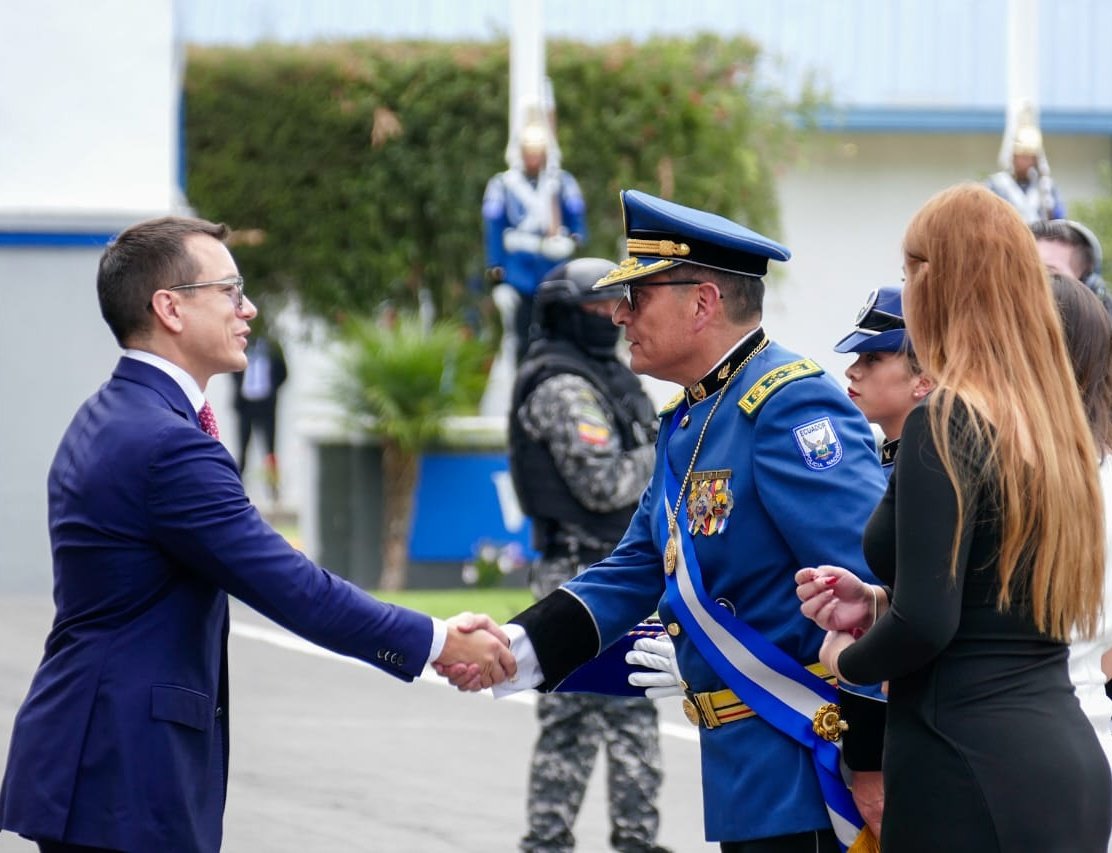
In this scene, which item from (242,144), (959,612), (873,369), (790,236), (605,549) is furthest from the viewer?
(790,236)

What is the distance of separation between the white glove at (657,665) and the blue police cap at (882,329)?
0.85m

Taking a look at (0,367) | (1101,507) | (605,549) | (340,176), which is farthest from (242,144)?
(1101,507)

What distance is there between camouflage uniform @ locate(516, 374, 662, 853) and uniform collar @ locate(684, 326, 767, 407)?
7.62ft

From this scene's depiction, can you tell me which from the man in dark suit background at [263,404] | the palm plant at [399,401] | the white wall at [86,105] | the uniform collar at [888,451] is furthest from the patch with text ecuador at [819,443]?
the man in dark suit background at [263,404]

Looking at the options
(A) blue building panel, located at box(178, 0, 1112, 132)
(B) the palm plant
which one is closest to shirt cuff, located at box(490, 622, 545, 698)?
(B) the palm plant

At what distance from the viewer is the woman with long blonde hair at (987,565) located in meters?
3.38

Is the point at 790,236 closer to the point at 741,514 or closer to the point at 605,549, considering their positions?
the point at 605,549

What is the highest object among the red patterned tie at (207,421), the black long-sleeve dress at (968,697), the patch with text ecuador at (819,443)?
the patch with text ecuador at (819,443)

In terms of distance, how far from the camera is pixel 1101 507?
3512 millimetres

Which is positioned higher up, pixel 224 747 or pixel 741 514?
pixel 741 514

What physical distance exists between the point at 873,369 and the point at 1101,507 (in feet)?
4.61

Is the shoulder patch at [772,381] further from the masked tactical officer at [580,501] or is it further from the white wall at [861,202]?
the white wall at [861,202]

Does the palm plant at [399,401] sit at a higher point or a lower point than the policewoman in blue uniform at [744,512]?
lower

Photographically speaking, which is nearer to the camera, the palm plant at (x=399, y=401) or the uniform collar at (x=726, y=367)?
the uniform collar at (x=726, y=367)
